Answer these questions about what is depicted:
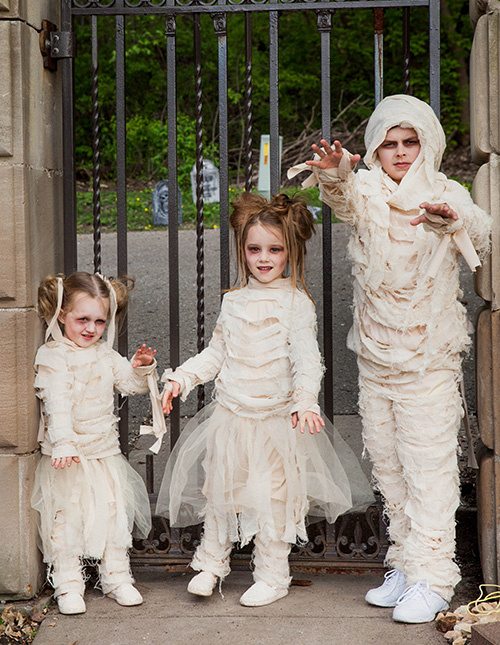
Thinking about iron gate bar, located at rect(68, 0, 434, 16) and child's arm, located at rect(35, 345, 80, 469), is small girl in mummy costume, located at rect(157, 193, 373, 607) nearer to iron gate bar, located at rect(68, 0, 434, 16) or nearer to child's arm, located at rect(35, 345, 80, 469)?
child's arm, located at rect(35, 345, 80, 469)

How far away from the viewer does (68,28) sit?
3.22m

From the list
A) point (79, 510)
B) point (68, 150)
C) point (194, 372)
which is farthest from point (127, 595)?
point (68, 150)

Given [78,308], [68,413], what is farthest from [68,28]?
[68,413]

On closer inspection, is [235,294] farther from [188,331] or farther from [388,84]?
[388,84]

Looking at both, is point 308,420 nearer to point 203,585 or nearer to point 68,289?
point 203,585

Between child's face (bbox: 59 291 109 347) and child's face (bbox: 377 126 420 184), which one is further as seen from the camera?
child's face (bbox: 59 291 109 347)

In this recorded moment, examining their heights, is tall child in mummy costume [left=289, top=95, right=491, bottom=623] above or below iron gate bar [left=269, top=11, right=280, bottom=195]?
below

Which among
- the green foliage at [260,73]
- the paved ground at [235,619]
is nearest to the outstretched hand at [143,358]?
the paved ground at [235,619]

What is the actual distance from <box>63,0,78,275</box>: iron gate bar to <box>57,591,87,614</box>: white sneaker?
48.9 inches

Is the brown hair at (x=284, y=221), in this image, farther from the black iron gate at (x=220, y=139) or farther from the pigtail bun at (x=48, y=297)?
the pigtail bun at (x=48, y=297)

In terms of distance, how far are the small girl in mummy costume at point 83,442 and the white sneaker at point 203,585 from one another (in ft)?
0.70

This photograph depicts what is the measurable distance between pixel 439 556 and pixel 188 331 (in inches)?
160

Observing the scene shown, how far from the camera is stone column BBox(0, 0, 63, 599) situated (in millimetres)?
2928

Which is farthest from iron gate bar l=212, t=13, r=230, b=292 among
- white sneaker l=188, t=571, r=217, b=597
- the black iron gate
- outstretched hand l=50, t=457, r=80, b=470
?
white sneaker l=188, t=571, r=217, b=597
